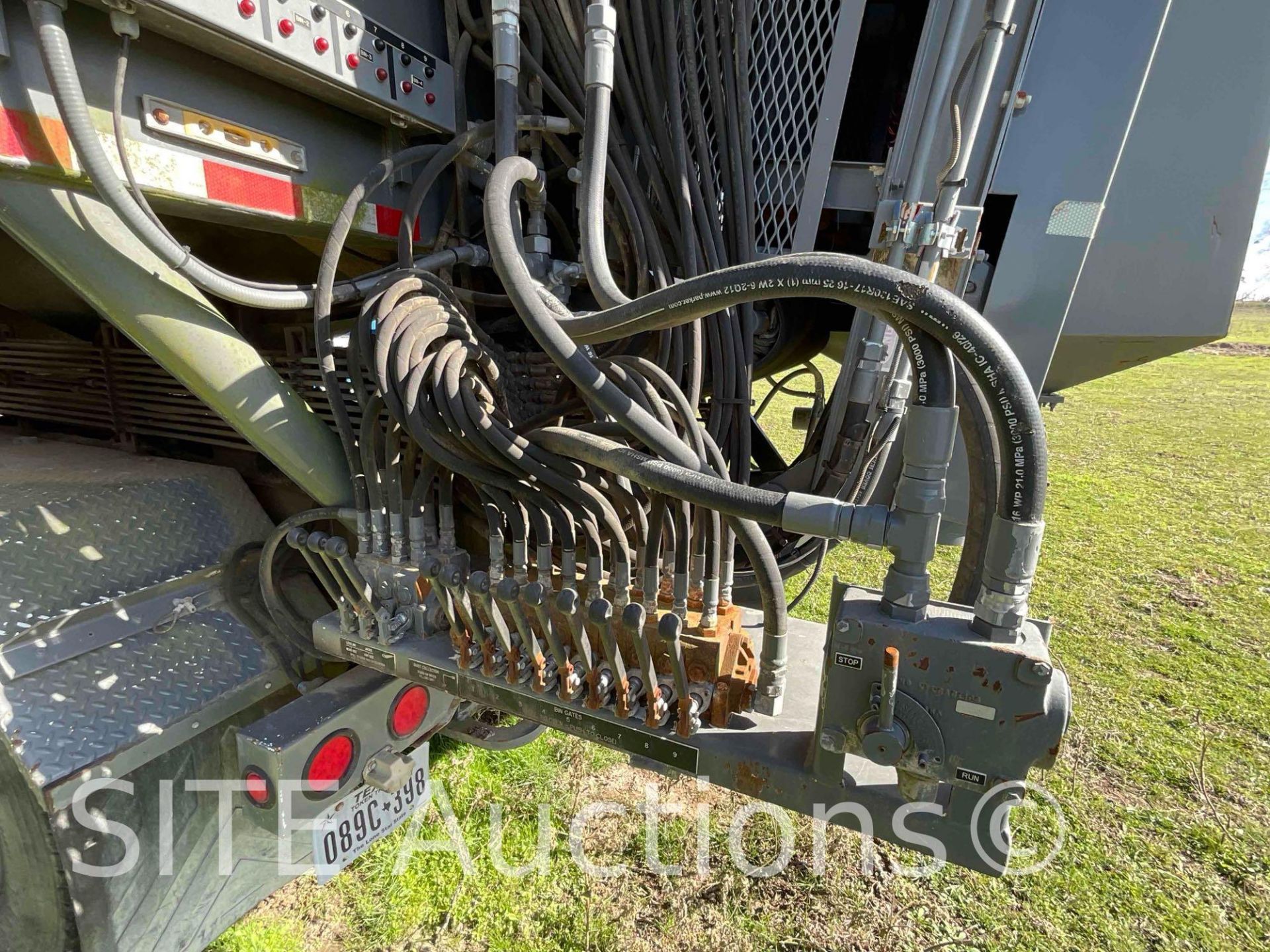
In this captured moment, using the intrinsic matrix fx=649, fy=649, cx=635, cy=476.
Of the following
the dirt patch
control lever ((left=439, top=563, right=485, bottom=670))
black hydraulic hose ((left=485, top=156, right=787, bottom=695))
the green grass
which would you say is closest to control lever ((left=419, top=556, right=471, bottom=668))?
control lever ((left=439, top=563, right=485, bottom=670))

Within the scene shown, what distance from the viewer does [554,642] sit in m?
1.24

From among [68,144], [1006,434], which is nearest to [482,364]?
[68,144]

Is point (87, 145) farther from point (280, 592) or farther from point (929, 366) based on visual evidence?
point (929, 366)

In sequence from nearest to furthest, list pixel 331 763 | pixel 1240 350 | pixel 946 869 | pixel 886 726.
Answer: pixel 886 726, pixel 331 763, pixel 946 869, pixel 1240 350

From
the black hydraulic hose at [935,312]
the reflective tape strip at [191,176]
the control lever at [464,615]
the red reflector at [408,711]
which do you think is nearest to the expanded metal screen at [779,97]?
the black hydraulic hose at [935,312]

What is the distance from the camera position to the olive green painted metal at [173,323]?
112 centimetres

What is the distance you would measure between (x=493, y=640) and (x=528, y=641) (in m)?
0.12

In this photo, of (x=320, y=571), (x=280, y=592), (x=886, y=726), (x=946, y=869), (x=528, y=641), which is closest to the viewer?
(x=886, y=726)

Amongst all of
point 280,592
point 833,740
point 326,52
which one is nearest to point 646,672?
point 833,740

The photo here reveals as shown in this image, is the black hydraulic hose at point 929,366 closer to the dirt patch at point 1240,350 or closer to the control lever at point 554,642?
the control lever at point 554,642

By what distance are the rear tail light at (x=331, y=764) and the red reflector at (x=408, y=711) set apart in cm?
11

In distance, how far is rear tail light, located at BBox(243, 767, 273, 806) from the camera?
1.33 m

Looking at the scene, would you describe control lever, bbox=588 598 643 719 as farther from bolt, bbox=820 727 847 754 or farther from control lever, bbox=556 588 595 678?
bolt, bbox=820 727 847 754

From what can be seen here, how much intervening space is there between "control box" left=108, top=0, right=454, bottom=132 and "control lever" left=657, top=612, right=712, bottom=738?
1.28 m
